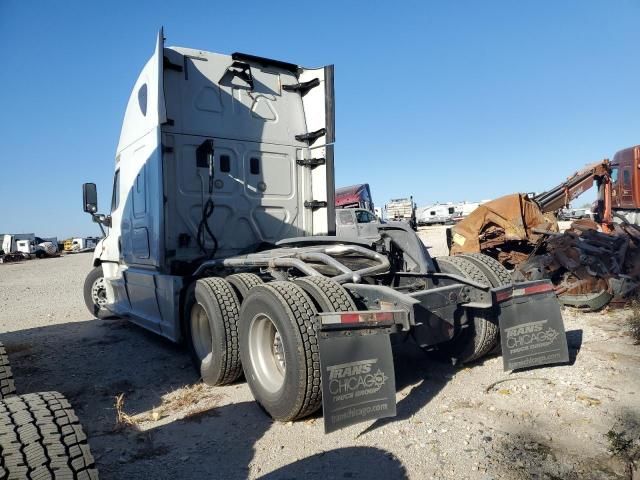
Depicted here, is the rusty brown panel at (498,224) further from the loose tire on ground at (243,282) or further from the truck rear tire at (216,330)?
the truck rear tire at (216,330)

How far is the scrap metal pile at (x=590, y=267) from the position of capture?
254 inches

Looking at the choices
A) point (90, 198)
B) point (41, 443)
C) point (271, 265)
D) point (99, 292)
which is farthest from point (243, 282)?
point (99, 292)

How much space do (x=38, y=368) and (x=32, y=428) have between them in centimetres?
413

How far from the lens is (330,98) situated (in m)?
6.38

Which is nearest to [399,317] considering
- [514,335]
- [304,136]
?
[514,335]

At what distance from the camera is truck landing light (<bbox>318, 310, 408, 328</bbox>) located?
10.0 ft

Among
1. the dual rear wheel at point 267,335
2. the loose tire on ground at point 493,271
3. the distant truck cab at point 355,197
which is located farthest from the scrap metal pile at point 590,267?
the distant truck cab at point 355,197

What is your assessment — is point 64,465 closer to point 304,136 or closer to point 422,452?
point 422,452

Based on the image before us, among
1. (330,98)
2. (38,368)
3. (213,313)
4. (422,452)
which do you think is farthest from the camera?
(330,98)

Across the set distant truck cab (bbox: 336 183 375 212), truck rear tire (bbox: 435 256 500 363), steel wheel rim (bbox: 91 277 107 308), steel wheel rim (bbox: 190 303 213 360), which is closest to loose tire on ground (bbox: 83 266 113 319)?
steel wheel rim (bbox: 91 277 107 308)

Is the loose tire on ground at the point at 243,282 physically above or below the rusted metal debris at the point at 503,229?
below

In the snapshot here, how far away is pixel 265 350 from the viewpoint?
3.91 m

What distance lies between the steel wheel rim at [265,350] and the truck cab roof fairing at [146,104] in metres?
2.91

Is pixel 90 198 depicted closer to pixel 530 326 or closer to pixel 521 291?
pixel 521 291
